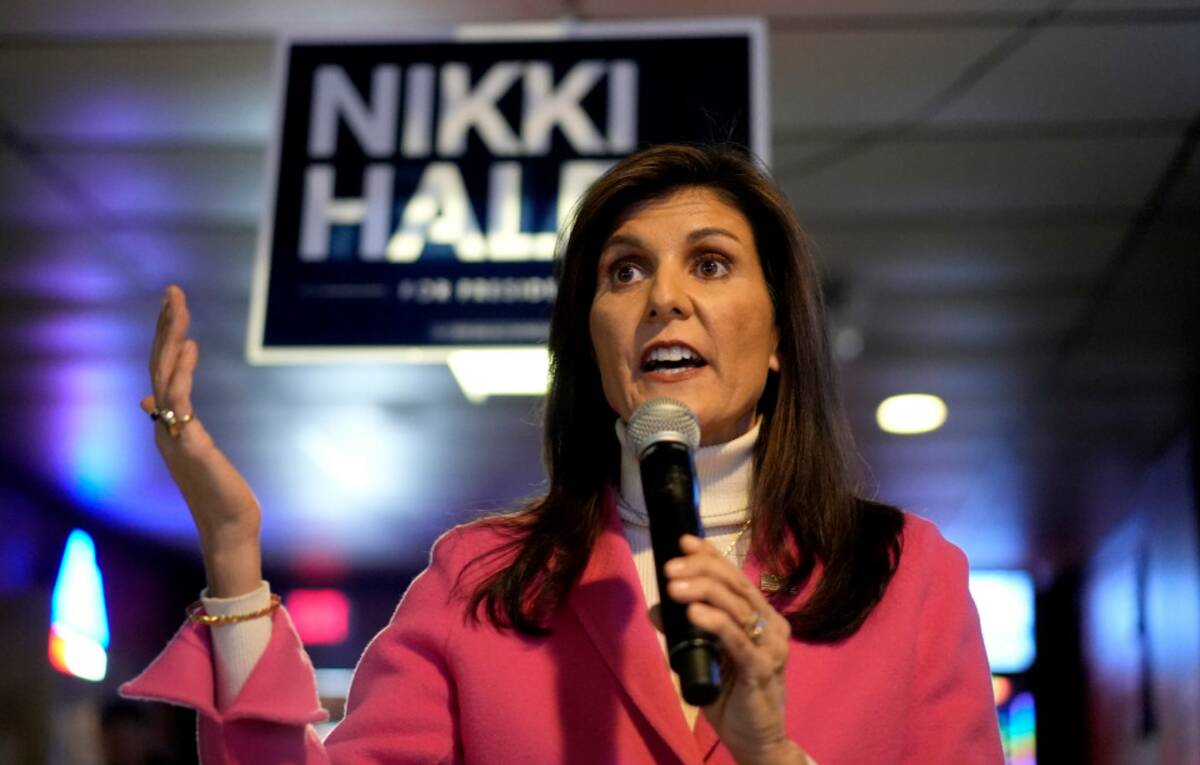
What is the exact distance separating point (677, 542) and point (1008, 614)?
11671mm

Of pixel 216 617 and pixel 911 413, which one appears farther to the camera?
pixel 911 413

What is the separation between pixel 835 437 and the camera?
189cm

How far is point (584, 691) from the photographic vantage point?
62.2 inches

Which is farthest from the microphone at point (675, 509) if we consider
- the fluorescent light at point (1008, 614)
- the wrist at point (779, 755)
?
the fluorescent light at point (1008, 614)

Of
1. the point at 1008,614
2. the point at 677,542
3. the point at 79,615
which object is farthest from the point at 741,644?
the point at 1008,614

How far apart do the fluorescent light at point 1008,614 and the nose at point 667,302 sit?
11.1 m

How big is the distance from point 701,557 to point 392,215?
2.35m

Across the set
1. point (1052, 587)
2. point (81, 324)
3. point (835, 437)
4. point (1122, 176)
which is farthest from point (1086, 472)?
point (835, 437)

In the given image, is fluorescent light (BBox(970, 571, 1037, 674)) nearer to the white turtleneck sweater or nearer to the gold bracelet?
the white turtleneck sweater

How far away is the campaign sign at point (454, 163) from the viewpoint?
3336mm

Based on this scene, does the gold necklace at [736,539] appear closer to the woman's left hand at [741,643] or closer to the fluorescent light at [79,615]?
the woman's left hand at [741,643]

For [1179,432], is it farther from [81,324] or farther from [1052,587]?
[81,324]

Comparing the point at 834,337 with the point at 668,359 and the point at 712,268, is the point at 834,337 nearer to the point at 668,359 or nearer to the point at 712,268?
the point at 712,268

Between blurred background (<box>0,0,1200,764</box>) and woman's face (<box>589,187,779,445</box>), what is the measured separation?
0.47m
